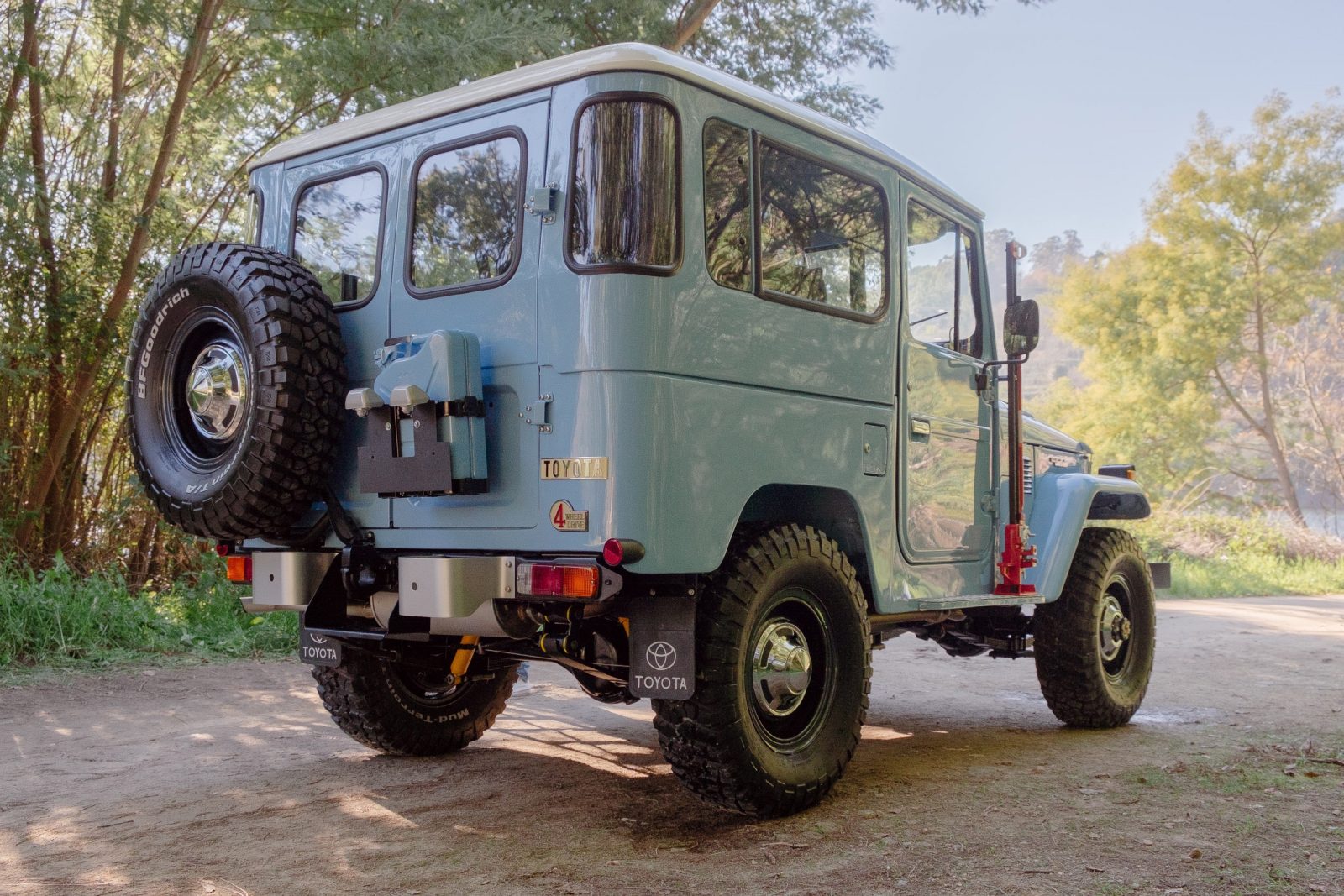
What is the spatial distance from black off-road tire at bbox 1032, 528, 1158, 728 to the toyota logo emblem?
285 cm

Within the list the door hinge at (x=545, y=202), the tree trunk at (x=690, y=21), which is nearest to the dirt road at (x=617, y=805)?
the door hinge at (x=545, y=202)

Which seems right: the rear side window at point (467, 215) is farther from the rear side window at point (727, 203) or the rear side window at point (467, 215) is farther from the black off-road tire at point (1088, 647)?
the black off-road tire at point (1088, 647)

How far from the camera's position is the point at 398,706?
511cm

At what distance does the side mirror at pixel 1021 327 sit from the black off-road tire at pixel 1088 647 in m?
1.22

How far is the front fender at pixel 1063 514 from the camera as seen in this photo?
5.79 m

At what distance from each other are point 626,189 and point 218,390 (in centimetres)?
162

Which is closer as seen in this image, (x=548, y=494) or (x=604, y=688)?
(x=548, y=494)

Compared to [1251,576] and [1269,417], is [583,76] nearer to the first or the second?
[1251,576]

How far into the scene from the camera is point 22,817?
13.7 ft

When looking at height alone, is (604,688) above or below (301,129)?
below

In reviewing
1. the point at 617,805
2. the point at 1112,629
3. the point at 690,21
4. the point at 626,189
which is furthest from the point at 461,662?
the point at 690,21

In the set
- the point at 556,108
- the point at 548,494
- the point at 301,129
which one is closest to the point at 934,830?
the point at 548,494

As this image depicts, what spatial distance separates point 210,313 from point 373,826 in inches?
73.6

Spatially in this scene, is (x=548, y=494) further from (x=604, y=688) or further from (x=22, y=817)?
(x=22, y=817)
